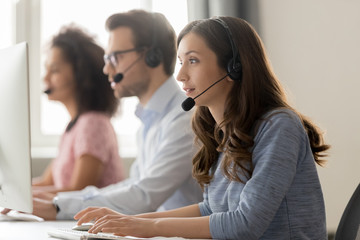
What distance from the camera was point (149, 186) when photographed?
1.62 m

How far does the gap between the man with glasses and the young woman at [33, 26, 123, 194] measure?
40cm

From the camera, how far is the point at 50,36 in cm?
343

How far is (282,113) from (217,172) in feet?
0.75

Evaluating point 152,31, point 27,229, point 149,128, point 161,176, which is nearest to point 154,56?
point 152,31

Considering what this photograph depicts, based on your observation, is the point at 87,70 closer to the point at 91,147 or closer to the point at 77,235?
the point at 91,147

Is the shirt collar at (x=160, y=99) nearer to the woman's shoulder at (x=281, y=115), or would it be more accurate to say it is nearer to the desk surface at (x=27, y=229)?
the desk surface at (x=27, y=229)

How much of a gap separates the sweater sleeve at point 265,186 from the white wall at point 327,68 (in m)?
0.83

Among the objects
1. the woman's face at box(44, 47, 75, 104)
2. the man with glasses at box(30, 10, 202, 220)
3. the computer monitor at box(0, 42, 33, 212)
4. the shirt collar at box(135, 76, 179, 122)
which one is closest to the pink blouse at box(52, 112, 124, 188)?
the woman's face at box(44, 47, 75, 104)

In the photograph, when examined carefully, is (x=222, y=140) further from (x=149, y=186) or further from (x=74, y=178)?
(x=74, y=178)

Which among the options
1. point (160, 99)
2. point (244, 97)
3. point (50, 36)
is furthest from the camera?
point (50, 36)

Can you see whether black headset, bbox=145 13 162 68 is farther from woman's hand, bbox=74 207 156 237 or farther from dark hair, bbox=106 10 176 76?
woman's hand, bbox=74 207 156 237

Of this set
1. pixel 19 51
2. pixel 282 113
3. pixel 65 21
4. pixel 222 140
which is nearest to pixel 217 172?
pixel 222 140

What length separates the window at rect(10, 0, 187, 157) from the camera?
336cm

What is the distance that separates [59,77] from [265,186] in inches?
71.0
